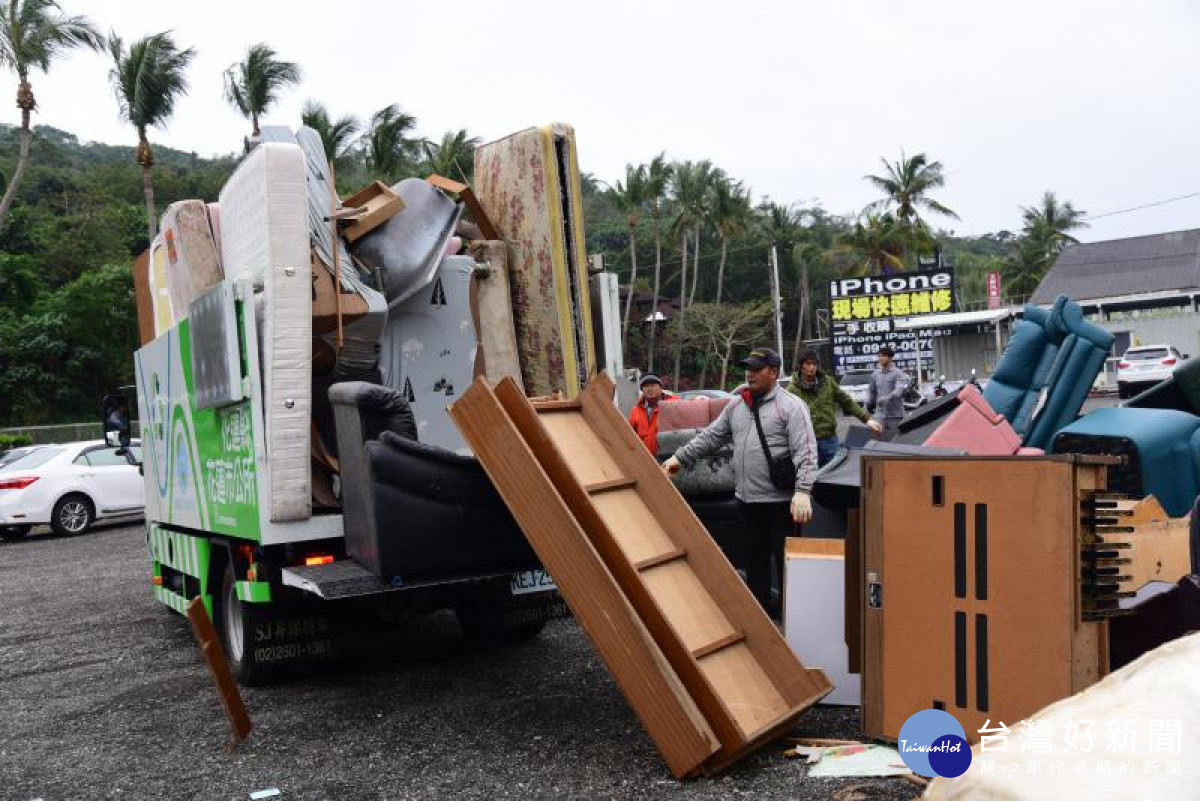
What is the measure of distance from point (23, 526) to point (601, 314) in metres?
13.6

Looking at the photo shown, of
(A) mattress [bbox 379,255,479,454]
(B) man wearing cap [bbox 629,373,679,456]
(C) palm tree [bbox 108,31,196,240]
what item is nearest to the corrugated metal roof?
(C) palm tree [bbox 108,31,196,240]

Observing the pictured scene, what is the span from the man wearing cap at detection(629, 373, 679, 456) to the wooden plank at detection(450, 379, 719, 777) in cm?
313

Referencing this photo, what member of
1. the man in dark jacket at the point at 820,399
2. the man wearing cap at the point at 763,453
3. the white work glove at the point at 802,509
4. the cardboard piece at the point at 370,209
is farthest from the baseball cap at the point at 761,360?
the man in dark jacket at the point at 820,399

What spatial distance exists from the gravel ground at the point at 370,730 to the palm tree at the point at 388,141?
28.6 metres

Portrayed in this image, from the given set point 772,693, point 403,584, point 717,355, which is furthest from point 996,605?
point 717,355

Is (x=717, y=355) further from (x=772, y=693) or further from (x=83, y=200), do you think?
(x=772, y=693)

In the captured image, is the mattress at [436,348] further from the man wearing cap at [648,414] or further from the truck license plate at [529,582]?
the man wearing cap at [648,414]

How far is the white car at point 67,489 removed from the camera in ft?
54.3

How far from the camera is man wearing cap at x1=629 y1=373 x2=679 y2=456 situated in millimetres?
8008

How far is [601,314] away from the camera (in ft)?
22.3

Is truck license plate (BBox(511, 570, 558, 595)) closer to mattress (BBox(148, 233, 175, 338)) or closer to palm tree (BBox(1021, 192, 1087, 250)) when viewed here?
mattress (BBox(148, 233, 175, 338))

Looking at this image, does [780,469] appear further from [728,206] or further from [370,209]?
[728,206]

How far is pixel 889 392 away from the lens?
40.8ft

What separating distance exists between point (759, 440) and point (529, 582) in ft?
4.53
